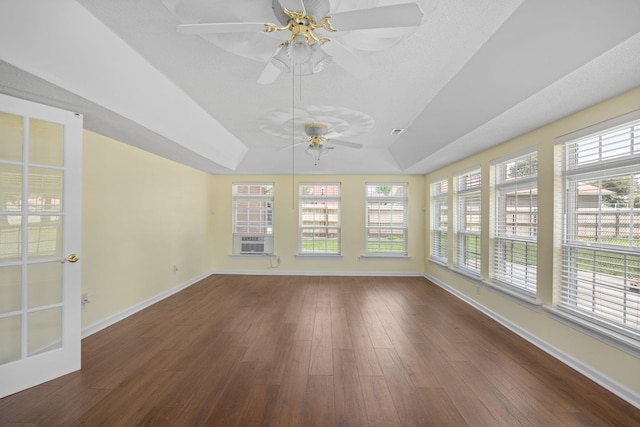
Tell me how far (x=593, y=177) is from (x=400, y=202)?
3822 mm

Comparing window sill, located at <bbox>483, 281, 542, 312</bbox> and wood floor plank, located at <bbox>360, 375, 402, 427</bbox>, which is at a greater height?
window sill, located at <bbox>483, 281, 542, 312</bbox>

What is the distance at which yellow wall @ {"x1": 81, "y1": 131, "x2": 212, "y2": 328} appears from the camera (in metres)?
3.08

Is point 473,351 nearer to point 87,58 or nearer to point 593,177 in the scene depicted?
point 593,177

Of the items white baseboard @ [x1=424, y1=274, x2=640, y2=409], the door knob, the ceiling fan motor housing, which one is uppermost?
the ceiling fan motor housing

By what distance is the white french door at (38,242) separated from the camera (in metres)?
2.06

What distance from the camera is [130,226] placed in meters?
3.66

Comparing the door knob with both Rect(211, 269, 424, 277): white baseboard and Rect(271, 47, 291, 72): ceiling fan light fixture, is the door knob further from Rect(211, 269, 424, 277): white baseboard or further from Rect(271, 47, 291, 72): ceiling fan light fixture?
Rect(211, 269, 424, 277): white baseboard

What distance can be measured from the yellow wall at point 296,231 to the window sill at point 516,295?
2481 millimetres

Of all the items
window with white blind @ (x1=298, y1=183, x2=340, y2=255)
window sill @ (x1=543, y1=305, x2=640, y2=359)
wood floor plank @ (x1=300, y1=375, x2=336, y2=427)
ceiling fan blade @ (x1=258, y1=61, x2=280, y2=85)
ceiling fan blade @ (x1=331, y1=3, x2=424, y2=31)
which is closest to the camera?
ceiling fan blade @ (x1=331, y1=3, x2=424, y2=31)

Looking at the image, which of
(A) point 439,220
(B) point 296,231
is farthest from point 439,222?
(B) point 296,231

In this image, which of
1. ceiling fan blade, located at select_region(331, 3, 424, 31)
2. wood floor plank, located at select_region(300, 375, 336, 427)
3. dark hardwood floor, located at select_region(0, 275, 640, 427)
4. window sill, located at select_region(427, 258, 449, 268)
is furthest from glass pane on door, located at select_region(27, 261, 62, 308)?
window sill, located at select_region(427, 258, 449, 268)

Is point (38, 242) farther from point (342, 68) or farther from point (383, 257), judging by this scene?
point (383, 257)

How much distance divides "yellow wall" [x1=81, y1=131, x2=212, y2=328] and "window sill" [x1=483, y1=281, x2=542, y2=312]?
195 inches

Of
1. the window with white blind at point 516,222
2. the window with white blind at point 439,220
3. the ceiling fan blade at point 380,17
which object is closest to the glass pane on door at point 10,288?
the ceiling fan blade at point 380,17
